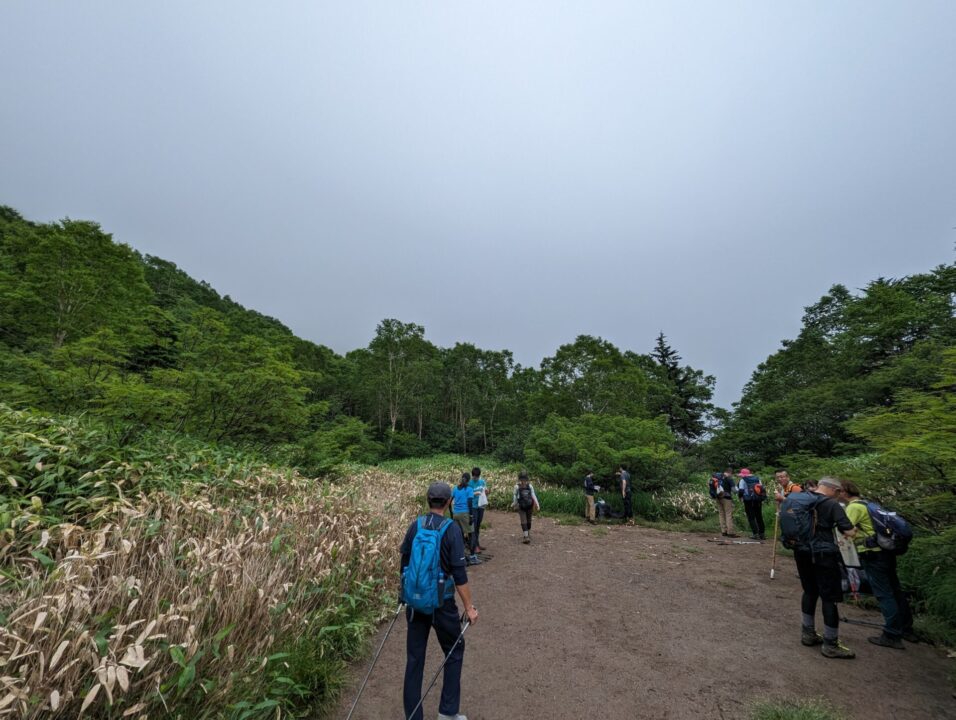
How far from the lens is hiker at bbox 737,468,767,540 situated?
364 inches

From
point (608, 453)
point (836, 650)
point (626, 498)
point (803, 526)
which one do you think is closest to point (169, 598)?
point (803, 526)

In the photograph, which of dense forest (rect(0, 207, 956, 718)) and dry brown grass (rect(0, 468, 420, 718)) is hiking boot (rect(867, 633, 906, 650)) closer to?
dense forest (rect(0, 207, 956, 718))

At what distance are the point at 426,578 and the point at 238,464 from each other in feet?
15.9

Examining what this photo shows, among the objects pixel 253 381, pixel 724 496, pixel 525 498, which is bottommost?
pixel 525 498

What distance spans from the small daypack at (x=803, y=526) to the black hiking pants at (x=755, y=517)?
22.0 feet

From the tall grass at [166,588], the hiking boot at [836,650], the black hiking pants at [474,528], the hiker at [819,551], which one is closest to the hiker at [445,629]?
the tall grass at [166,588]

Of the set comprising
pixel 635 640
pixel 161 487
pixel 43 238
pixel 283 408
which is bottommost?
pixel 635 640

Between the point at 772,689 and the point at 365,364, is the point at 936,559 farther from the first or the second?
the point at 365,364

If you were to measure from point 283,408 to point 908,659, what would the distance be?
10139 mm

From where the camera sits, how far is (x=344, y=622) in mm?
4160

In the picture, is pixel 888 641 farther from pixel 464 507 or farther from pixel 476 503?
pixel 476 503

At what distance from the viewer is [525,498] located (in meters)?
8.62

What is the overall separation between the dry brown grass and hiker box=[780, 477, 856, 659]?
197 inches

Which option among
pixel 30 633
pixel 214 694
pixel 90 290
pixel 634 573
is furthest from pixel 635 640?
pixel 90 290
